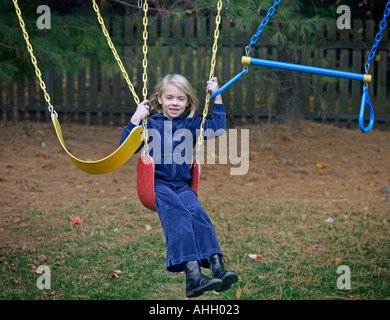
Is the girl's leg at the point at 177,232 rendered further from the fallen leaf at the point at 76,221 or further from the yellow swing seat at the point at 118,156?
the fallen leaf at the point at 76,221

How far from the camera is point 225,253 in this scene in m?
4.38

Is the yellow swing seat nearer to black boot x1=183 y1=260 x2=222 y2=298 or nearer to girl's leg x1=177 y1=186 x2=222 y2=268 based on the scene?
girl's leg x1=177 y1=186 x2=222 y2=268

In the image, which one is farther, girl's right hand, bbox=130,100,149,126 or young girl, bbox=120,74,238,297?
girl's right hand, bbox=130,100,149,126

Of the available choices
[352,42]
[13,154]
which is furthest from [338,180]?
[13,154]

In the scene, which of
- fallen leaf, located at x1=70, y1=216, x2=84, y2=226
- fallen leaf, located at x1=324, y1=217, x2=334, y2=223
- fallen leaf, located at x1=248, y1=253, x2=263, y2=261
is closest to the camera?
fallen leaf, located at x1=248, y1=253, x2=263, y2=261

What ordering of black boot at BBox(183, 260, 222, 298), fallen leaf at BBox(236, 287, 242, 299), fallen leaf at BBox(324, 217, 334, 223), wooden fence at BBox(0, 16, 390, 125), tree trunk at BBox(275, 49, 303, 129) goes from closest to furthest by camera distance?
black boot at BBox(183, 260, 222, 298) < fallen leaf at BBox(236, 287, 242, 299) < fallen leaf at BBox(324, 217, 334, 223) < tree trunk at BBox(275, 49, 303, 129) < wooden fence at BBox(0, 16, 390, 125)

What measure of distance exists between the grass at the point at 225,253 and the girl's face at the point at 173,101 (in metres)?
1.22

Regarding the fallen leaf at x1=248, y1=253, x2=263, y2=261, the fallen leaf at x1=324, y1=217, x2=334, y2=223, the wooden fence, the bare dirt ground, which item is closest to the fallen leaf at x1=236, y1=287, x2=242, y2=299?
the fallen leaf at x1=248, y1=253, x2=263, y2=261

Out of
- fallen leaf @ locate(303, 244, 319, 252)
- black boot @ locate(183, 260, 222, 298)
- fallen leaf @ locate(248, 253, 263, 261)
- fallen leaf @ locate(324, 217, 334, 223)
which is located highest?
black boot @ locate(183, 260, 222, 298)

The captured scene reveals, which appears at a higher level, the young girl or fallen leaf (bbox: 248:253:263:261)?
the young girl

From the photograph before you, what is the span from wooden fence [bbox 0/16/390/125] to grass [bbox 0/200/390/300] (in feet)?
8.60

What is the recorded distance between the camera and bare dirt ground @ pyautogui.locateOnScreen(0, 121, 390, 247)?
5.74 meters

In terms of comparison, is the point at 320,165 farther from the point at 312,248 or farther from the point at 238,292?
the point at 238,292

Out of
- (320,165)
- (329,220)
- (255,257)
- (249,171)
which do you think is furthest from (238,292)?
(320,165)
